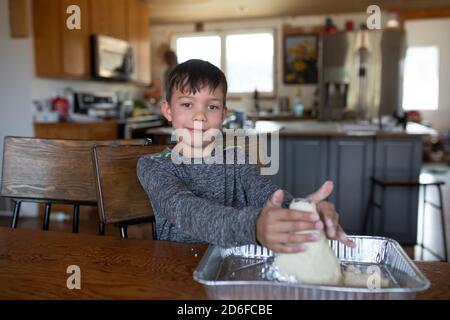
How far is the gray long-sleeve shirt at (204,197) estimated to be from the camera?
0.71 metres

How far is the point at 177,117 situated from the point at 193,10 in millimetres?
5465

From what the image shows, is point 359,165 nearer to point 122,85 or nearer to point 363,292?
point 363,292

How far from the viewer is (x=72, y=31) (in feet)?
12.7

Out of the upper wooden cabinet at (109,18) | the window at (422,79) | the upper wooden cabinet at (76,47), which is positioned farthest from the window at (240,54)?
the window at (422,79)

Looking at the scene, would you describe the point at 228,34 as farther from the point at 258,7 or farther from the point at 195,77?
the point at 195,77

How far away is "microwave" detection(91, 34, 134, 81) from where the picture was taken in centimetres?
417

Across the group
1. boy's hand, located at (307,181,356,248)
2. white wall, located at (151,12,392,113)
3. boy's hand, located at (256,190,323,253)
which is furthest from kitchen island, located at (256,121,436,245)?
white wall, located at (151,12,392,113)

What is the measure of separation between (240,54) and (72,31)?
129 inches

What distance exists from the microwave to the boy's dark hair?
11.3 ft

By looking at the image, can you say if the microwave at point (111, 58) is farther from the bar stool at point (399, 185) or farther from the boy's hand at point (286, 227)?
the boy's hand at point (286, 227)

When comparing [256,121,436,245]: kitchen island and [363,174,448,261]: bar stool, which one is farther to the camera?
[256,121,436,245]: kitchen island

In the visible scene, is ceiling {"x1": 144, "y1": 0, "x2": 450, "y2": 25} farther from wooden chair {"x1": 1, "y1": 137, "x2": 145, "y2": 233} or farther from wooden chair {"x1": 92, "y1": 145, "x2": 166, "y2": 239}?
wooden chair {"x1": 92, "y1": 145, "x2": 166, "y2": 239}

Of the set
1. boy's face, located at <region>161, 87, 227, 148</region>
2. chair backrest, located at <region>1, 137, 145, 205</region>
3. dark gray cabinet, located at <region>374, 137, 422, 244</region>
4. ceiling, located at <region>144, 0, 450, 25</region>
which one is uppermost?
ceiling, located at <region>144, 0, 450, 25</region>

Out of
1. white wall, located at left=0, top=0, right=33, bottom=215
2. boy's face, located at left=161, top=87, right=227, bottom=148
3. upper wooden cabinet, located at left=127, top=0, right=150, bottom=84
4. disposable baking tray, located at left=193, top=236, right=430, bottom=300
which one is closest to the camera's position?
disposable baking tray, located at left=193, top=236, right=430, bottom=300
